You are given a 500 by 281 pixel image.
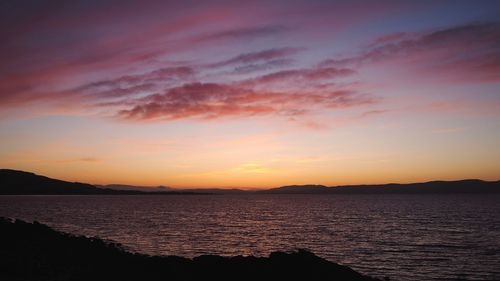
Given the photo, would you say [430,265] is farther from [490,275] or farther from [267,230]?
[267,230]

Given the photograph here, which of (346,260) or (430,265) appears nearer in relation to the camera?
(430,265)

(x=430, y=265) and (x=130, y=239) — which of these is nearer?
(x=430, y=265)

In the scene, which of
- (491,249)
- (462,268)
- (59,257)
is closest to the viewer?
(59,257)

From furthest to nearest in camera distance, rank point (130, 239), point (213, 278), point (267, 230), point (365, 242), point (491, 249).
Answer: point (267, 230) < point (130, 239) < point (365, 242) < point (491, 249) < point (213, 278)

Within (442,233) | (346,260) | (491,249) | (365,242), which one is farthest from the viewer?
(442,233)

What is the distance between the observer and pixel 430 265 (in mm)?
37469

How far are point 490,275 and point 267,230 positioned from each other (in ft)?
130

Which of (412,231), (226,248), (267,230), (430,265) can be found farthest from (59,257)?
(412,231)

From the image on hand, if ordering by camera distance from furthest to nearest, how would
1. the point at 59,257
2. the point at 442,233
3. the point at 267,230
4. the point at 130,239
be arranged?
the point at 267,230
the point at 442,233
the point at 130,239
the point at 59,257

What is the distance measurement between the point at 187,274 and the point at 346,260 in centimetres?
2051

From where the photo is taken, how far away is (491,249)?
1823 inches

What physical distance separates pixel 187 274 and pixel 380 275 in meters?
16.4

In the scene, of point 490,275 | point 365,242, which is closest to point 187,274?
point 490,275

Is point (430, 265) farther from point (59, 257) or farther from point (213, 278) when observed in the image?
point (59, 257)
